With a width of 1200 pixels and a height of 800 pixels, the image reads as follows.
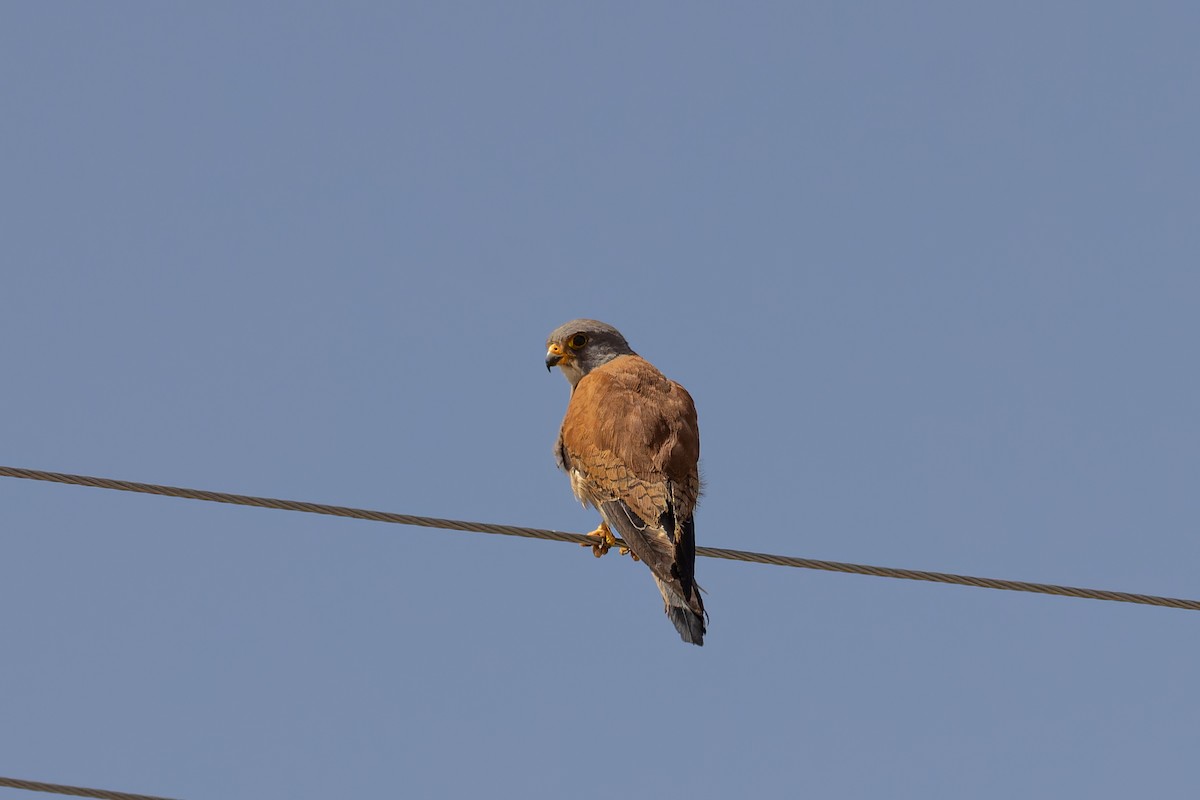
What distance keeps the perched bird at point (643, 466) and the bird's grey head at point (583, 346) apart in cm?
32

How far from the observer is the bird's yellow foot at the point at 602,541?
830 centimetres

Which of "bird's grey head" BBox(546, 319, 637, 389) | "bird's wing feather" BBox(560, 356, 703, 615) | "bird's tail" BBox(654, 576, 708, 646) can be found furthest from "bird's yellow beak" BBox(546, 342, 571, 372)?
"bird's tail" BBox(654, 576, 708, 646)

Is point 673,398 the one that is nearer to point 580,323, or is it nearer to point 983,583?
point 580,323

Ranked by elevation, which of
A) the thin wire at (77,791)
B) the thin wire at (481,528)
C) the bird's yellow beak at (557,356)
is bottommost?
the thin wire at (77,791)

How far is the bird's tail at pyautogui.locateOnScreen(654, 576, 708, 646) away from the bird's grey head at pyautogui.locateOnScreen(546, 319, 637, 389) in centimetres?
265

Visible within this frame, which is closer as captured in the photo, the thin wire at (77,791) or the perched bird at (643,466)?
the thin wire at (77,791)

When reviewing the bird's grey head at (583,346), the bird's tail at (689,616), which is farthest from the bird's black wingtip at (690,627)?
the bird's grey head at (583,346)

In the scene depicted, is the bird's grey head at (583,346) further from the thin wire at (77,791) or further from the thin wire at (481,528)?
the thin wire at (77,791)

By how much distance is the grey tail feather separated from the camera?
297 inches

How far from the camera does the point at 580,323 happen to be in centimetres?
1006

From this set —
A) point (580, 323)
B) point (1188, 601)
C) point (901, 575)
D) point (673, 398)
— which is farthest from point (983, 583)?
point (580, 323)

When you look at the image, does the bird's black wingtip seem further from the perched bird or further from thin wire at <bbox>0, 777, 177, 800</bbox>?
thin wire at <bbox>0, 777, 177, 800</bbox>

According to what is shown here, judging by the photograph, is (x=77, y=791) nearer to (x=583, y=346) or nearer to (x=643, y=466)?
(x=643, y=466)

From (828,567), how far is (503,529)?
4.00 ft
